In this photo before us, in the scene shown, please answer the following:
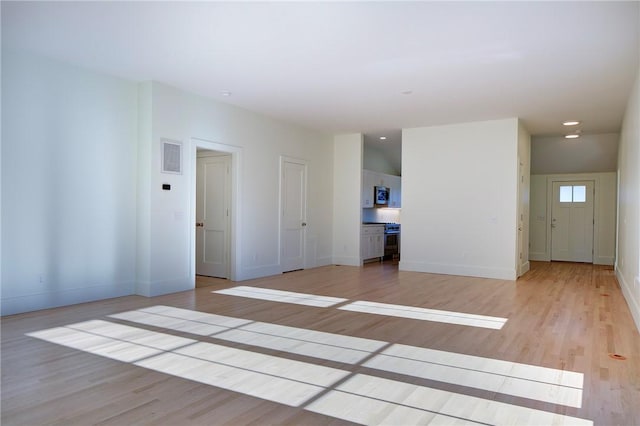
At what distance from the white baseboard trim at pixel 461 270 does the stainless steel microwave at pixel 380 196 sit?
8.01ft

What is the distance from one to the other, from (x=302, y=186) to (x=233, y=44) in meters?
4.52

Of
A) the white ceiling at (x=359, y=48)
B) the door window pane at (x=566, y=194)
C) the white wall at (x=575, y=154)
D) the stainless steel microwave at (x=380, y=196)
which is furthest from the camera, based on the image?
the stainless steel microwave at (x=380, y=196)

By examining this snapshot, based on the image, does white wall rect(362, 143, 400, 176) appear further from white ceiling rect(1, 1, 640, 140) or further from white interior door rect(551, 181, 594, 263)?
white interior door rect(551, 181, 594, 263)

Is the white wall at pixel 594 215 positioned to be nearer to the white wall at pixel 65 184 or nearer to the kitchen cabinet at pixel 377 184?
the kitchen cabinet at pixel 377 184

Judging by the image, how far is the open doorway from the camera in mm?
7090

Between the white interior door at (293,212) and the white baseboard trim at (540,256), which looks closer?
the white interior door at (293,212)

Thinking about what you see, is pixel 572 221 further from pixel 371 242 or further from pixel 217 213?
pixel 217 213

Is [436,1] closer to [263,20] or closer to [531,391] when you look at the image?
[263,20]

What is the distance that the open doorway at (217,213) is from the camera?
23.3 feet

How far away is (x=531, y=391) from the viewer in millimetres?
2730

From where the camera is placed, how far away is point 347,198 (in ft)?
31.1

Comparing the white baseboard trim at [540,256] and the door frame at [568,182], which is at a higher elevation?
the door frame at [568,182]

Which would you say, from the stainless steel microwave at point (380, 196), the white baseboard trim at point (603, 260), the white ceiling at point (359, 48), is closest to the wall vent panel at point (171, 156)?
the white ceiling at point (359, 48)

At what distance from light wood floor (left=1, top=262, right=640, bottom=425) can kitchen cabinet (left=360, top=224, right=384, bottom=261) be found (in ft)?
7.69
